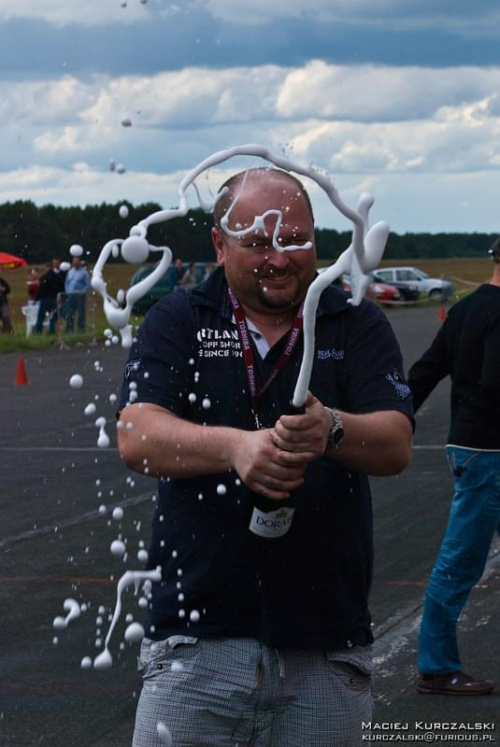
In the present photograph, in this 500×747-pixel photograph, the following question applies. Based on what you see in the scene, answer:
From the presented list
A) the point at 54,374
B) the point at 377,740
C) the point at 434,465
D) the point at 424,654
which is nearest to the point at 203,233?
the point at 377,740

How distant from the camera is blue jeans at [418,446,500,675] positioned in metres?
6.18

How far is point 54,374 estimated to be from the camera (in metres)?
25.5

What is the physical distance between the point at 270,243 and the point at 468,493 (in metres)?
3.27

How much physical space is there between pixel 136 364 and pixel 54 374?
22357 millimetres

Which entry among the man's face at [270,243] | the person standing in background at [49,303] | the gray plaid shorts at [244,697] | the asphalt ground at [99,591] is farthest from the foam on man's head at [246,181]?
the person standing in background at [49,303]

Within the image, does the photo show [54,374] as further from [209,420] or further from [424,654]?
[209,420]

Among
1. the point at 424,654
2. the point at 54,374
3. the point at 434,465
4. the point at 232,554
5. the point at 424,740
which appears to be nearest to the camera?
the point at 232,554

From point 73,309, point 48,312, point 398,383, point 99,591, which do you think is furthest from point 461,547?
point 48,312

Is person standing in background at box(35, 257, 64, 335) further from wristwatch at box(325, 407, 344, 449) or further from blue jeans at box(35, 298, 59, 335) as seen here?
wristwatch at box(325, 407, 344, 449)

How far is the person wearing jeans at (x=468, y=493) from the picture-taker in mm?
6184

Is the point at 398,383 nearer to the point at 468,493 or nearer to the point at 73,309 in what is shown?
the point at 468,493

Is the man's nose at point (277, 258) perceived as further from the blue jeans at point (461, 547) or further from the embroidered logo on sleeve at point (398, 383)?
the blue jeans at point (461, 547)

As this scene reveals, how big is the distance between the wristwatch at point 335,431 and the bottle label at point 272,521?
175 millimetres

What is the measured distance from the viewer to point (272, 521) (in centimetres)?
316
